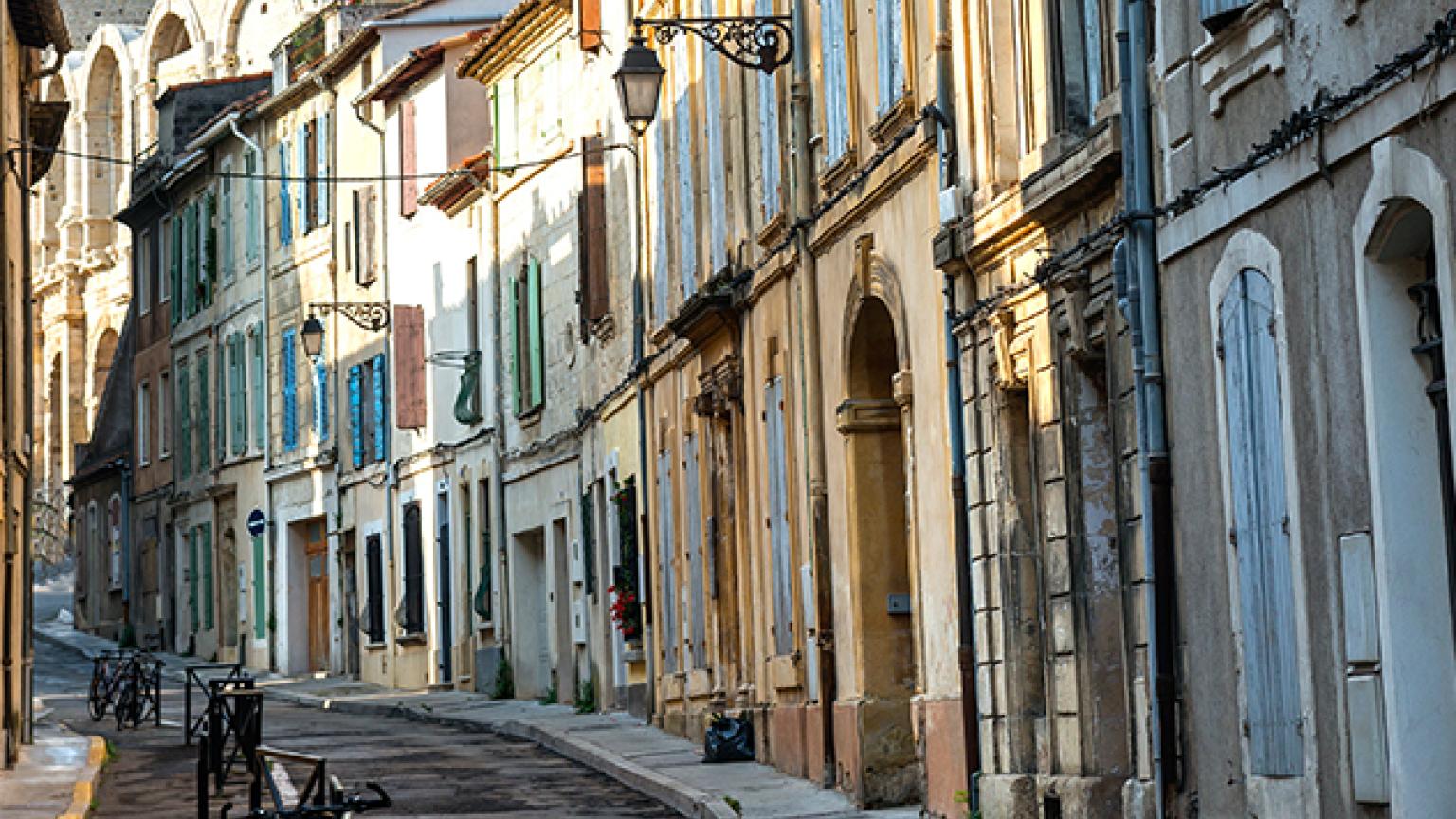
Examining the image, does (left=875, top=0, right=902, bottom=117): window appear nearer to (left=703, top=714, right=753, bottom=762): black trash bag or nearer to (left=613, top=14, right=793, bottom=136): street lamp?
(left=613, top=14, right=793, bottom=136): street lamp

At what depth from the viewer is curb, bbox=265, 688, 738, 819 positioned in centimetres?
1678

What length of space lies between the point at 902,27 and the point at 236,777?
8.41 meters

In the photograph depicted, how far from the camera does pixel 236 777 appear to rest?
2017 cm

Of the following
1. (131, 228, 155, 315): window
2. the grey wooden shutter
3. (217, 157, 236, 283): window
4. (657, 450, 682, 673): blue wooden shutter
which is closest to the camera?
the grey wooden shutter

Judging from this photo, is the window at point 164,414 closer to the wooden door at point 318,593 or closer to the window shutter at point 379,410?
the wooden door at point 318,593

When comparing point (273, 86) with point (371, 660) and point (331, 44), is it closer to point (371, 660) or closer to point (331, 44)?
point (331, 44)

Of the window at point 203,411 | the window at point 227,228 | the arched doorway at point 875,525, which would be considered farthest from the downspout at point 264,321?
the arched doorway at point 875,525

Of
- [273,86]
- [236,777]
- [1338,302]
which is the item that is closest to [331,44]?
[273,86]

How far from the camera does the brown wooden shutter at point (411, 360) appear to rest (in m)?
35.3

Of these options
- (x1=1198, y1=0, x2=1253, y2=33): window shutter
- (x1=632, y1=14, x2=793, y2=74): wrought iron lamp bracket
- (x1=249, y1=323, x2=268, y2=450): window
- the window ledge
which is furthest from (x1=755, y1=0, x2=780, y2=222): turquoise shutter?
(x1=249, y1=323, x2=268, y2=450): window

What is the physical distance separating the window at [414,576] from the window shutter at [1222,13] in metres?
25.5

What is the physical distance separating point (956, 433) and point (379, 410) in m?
23.6

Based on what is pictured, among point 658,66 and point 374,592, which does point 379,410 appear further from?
point 658,66

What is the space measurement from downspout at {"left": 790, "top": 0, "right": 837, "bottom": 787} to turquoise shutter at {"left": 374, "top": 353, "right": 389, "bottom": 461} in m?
19.2
